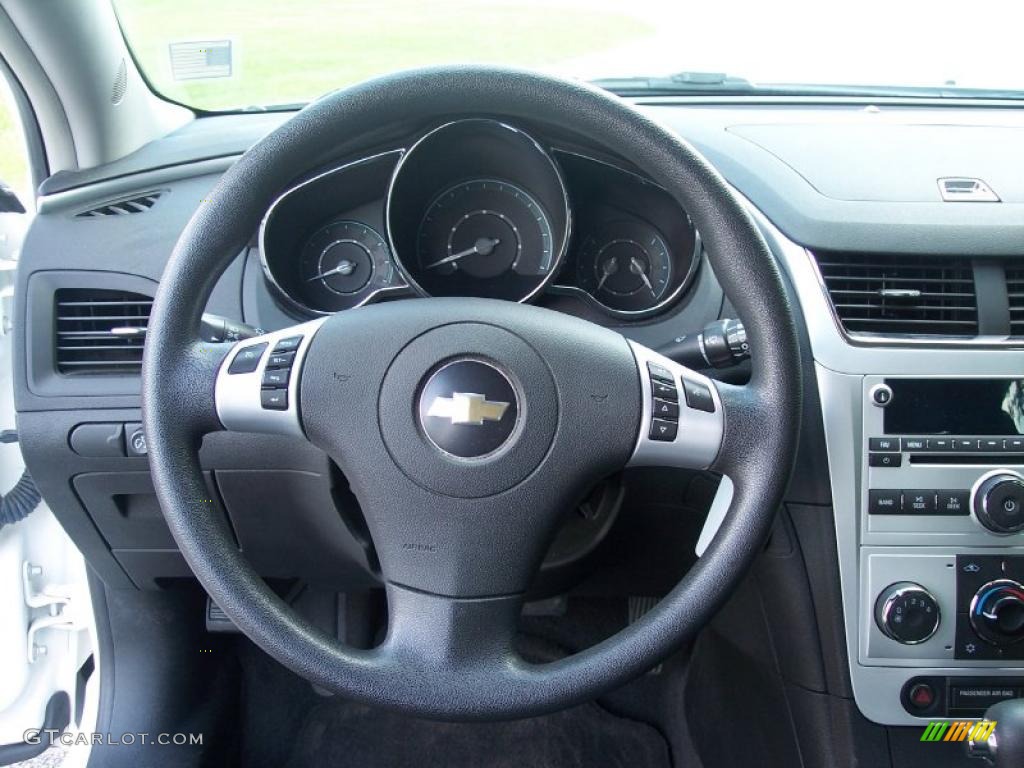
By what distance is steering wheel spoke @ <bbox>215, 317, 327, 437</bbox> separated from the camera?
3.77ft

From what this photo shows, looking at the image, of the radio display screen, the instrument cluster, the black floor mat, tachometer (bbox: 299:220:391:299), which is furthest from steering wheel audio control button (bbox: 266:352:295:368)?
the black floor mat

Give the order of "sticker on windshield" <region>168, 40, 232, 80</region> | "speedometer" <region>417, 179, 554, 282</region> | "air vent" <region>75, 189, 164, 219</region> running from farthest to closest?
1. "sticker on windshield" <region>168, 40, 232, 80</region>
2. "air vent" <region>75, 189, 164, 219</region>
3. "speedometer" <region>417, 179, 554, 282</region>

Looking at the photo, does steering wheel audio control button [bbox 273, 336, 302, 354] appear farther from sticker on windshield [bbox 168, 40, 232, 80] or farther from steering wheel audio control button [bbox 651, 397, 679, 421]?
sticker on windshield [bbox 168, 40, 232, 80]

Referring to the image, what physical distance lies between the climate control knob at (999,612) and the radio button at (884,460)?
0.25 metres

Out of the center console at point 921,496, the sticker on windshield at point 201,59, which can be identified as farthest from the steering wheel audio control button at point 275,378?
the sticker on windshield at point 201,59

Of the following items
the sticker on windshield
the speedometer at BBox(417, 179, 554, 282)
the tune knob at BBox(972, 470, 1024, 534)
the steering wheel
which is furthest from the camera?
the sticker on windshield

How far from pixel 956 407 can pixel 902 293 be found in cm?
18

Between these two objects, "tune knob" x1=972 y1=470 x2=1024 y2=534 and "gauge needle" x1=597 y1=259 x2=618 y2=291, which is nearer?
"tune knob" x1=972 y1=470 x2=1024 y2=534

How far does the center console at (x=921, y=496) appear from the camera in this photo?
1388mm

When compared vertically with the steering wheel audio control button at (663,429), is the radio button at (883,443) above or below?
below

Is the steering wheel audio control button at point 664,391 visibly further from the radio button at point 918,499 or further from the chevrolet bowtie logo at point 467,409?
the radio button at point 918,499

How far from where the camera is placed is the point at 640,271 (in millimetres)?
1535

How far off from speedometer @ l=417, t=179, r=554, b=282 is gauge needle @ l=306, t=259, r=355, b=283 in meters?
0.12

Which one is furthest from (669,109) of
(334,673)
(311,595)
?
(311,595)
